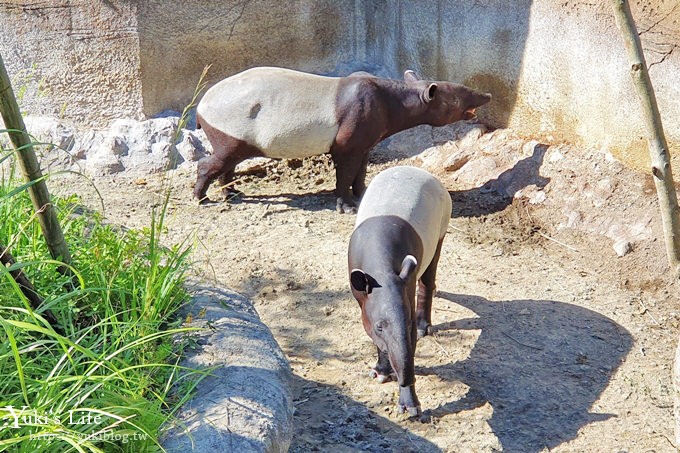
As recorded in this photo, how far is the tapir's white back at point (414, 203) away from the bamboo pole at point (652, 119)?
60.6 inches

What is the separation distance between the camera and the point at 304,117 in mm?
7027

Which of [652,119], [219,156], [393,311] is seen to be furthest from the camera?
[219,156]

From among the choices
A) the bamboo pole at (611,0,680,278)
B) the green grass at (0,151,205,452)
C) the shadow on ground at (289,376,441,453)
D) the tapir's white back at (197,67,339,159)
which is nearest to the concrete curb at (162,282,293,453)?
the green grass at (0,151,205,452)

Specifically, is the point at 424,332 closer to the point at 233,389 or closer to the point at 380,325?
the point at 380,325

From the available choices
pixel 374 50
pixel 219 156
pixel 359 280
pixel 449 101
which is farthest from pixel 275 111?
pixel 359 280

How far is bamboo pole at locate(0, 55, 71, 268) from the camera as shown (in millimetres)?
3225

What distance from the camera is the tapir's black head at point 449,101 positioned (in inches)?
293

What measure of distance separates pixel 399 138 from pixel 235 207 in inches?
81.0

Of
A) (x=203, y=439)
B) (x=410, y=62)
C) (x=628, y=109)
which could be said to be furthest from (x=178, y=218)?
(x=203, y=439)

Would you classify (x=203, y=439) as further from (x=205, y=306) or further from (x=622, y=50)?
(x=622, y=50)

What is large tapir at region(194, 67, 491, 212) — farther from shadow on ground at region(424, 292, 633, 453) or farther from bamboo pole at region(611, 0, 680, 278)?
bamboo pole at region(611, 0, 680, 278)

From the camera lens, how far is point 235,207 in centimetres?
718

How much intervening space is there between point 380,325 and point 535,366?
1.19 m

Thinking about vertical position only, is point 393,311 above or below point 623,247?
above
